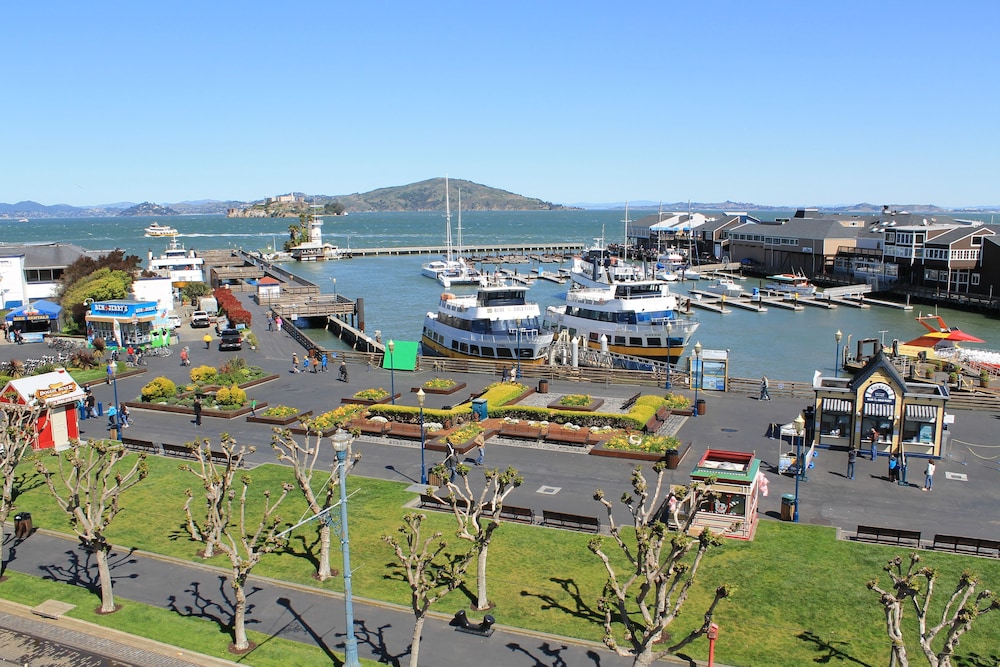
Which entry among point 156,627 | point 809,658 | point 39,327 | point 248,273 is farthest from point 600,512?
point 248,273

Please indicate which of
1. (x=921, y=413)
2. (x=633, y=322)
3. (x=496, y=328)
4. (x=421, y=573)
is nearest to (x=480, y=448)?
(x=421, y=573)

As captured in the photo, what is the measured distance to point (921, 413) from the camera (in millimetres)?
29344

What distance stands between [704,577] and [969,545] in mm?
7492

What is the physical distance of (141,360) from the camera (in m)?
48.8

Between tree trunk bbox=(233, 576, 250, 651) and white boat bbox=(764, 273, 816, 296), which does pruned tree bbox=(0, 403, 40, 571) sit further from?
white boat bbox=(764, 273, 816, 296)

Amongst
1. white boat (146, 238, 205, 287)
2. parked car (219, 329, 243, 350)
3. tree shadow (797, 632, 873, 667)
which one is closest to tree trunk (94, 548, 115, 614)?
tree shadow (797, 632, 873, 667)

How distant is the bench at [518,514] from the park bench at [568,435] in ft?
25.8

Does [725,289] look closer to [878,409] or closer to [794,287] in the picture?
[794,287]

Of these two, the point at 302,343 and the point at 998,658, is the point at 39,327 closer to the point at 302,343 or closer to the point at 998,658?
the point at 302,343

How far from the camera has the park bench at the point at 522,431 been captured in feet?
108

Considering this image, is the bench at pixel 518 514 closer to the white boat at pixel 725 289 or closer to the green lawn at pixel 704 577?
the green lawn at pixel 704 577

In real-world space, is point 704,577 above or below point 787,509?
below

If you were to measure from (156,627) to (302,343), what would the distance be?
A: 38.5m

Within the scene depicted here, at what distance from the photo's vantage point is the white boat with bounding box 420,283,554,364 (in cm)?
5241
